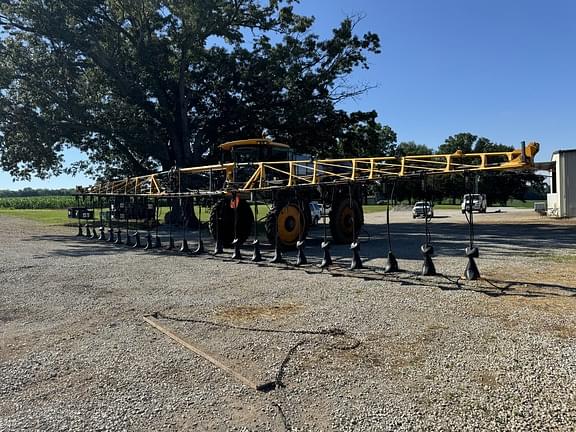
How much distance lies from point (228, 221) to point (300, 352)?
11.7 m

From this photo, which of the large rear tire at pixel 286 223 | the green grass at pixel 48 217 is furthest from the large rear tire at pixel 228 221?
the green grass at pixel 48 217

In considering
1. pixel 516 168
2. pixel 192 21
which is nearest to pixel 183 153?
pixel 192 21

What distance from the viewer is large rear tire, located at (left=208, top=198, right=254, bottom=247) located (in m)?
15.6

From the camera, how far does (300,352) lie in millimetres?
5242

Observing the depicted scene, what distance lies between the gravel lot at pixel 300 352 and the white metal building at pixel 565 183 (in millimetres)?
21091

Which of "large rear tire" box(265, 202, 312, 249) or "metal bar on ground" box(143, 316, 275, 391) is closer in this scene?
"metal bar on ground" box(143, 316, 275, 391)

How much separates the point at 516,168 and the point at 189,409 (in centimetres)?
630

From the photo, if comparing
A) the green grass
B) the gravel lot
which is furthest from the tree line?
the gravel lot

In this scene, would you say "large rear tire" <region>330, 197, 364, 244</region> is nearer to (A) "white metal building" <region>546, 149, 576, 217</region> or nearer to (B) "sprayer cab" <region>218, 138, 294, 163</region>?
(B) "sprayer cab" <region>218, 138, 294, 163</region>

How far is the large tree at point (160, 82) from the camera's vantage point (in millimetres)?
23203

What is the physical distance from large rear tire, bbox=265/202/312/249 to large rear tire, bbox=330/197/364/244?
1.65 metres

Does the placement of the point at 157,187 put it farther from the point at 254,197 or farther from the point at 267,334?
the point at 267,334

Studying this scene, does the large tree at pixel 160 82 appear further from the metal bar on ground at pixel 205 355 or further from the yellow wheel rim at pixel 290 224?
the metal bar on ground at pixel 205 355

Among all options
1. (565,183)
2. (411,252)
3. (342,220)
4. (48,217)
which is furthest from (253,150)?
(48,217)
